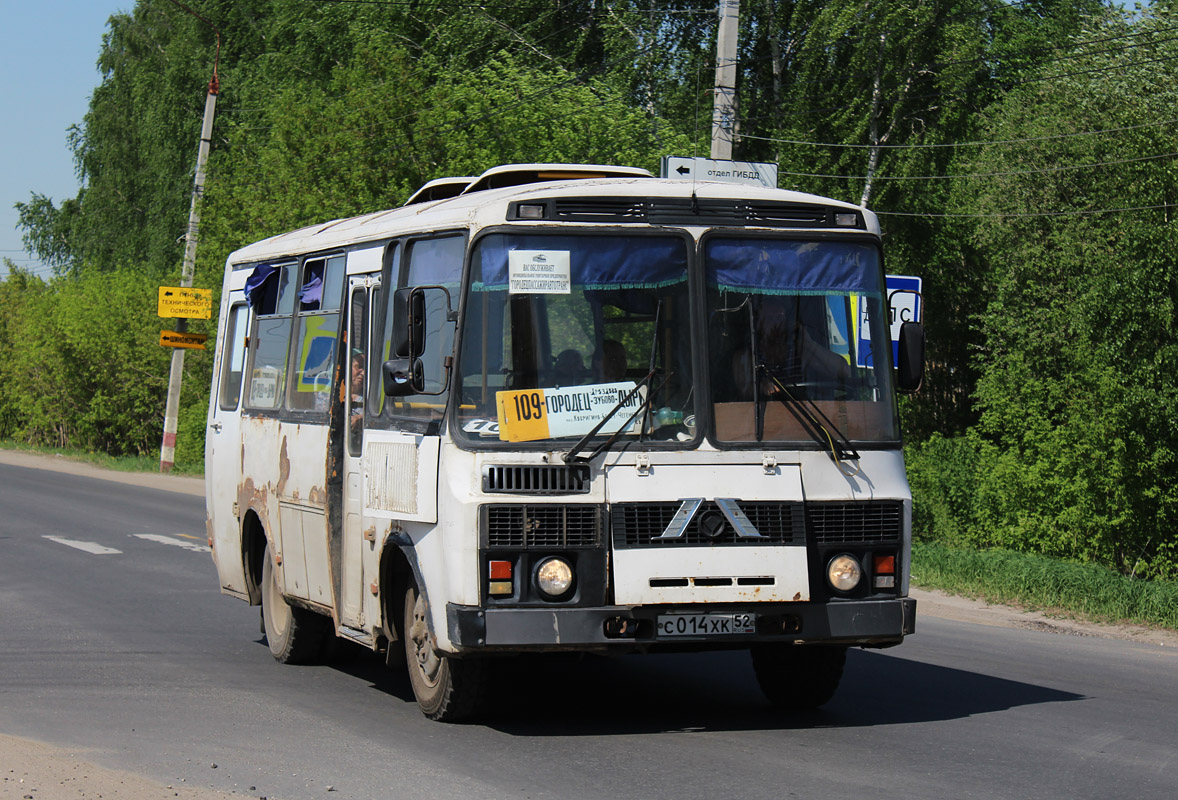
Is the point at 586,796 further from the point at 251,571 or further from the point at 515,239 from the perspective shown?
the point at 251,571

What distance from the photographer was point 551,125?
110 feet

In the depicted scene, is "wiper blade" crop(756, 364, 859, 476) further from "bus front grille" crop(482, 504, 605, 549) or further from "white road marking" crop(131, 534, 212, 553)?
"white road marking" crop(131, 534, 212, 553)

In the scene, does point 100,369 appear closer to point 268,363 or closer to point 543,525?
point 268,363

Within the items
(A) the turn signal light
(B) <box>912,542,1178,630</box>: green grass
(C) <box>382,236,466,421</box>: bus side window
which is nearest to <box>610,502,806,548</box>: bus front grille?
(A) the turn signal light

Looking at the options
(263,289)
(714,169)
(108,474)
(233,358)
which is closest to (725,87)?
(714,169)

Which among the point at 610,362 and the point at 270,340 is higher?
the point at 270,340

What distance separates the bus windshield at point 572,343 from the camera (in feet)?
25.7

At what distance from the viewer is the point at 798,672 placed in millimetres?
9008

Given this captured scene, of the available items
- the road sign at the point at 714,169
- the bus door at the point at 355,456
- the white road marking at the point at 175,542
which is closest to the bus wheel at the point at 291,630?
the bus door at the point at 355,456

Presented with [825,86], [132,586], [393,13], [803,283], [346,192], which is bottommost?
[132,586]

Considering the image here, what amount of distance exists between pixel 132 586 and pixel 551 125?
19.9 m

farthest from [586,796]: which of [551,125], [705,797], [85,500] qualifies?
[551,125]

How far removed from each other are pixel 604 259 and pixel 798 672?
2.64 meters

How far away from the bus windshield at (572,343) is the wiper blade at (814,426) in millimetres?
458
